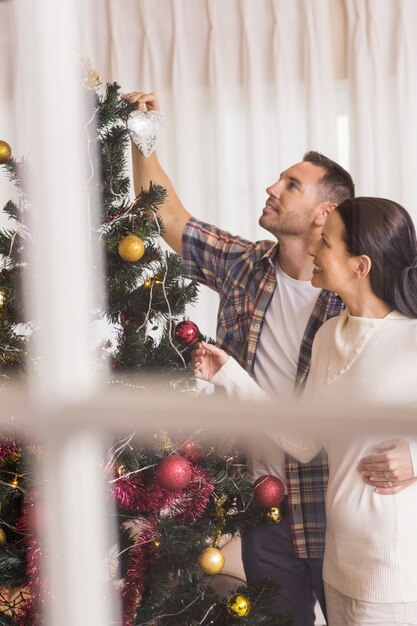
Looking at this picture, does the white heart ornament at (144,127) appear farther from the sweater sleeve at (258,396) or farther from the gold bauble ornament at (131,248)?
the sweater sleeve at (258,396)

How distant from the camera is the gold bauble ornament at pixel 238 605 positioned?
0.47 m

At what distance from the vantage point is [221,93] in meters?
0.51

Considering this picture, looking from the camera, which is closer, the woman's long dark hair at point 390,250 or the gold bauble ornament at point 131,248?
the woman's long dark hair at point 390,250

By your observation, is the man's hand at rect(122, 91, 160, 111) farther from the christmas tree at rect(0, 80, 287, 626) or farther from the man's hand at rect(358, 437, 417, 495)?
the man's hand at rect(358, 437, 417, 495)

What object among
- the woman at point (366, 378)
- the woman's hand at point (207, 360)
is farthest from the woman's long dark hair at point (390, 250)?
the woman's hand at point (207, 360)

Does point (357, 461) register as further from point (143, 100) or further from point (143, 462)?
point (143, 100)

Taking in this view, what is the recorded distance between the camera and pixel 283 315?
0.44 metres

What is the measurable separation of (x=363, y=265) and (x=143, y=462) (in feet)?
0.77

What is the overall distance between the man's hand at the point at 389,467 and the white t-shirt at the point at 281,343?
5cm

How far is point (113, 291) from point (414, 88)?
9.4 inches

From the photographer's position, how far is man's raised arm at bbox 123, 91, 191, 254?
0.52 m

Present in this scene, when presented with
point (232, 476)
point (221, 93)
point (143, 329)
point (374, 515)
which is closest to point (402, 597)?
point (374, 515)

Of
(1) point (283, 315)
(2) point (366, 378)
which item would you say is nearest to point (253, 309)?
(1) point (283, 315)

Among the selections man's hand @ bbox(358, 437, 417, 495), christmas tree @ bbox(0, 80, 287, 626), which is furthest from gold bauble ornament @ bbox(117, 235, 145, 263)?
man's hand @ bbox(358, 437, 417, 495)
